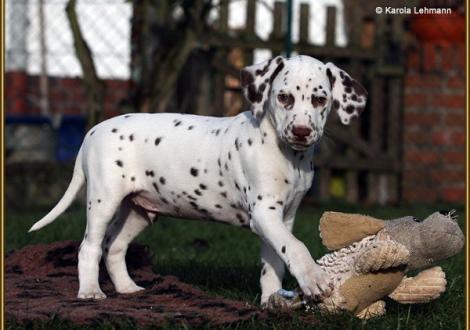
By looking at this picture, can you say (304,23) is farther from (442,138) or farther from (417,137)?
(442,138)

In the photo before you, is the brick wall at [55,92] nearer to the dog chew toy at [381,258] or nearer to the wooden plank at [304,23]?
the wooden plank at [304,23]

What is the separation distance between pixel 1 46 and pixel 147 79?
5.13 meters

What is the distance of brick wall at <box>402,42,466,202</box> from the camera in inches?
456

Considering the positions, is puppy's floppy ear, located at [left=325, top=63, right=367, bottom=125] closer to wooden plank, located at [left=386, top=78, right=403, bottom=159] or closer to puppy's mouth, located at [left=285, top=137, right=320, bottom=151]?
puppy's mouth, located at [left=285, top=137, right=320, bottom=151]

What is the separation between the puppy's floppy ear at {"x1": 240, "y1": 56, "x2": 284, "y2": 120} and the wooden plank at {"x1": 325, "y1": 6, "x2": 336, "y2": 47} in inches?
240

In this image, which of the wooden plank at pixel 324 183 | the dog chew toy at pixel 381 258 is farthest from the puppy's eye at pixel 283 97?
the wooden plank at pixel 324 183

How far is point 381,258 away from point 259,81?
1.16 meters

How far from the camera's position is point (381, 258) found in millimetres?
4320

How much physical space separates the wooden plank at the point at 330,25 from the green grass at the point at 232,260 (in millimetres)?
1860

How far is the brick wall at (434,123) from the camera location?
1159 cm

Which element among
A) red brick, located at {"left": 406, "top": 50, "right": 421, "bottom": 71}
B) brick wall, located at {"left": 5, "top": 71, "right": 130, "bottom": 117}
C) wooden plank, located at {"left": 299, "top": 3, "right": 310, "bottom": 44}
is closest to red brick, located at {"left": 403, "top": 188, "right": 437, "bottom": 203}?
red brick, located at {"left": 406, "top": 50, "right": 421, "bottom": 71}

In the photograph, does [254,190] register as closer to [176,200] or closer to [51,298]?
[176,200]

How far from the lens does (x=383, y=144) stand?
11625 millimetres

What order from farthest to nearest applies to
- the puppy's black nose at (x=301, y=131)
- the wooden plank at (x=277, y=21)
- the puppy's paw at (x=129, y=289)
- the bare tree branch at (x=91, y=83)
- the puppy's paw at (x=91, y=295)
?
the wooden plank at (x=277, y=21) → the bare tree branch at (x=91, y=83) → the puppy's paw at (x=129, y=289) → the puppy's paw at (x=91, y=295) → the puppy's black nose at (x=301, y=131)
